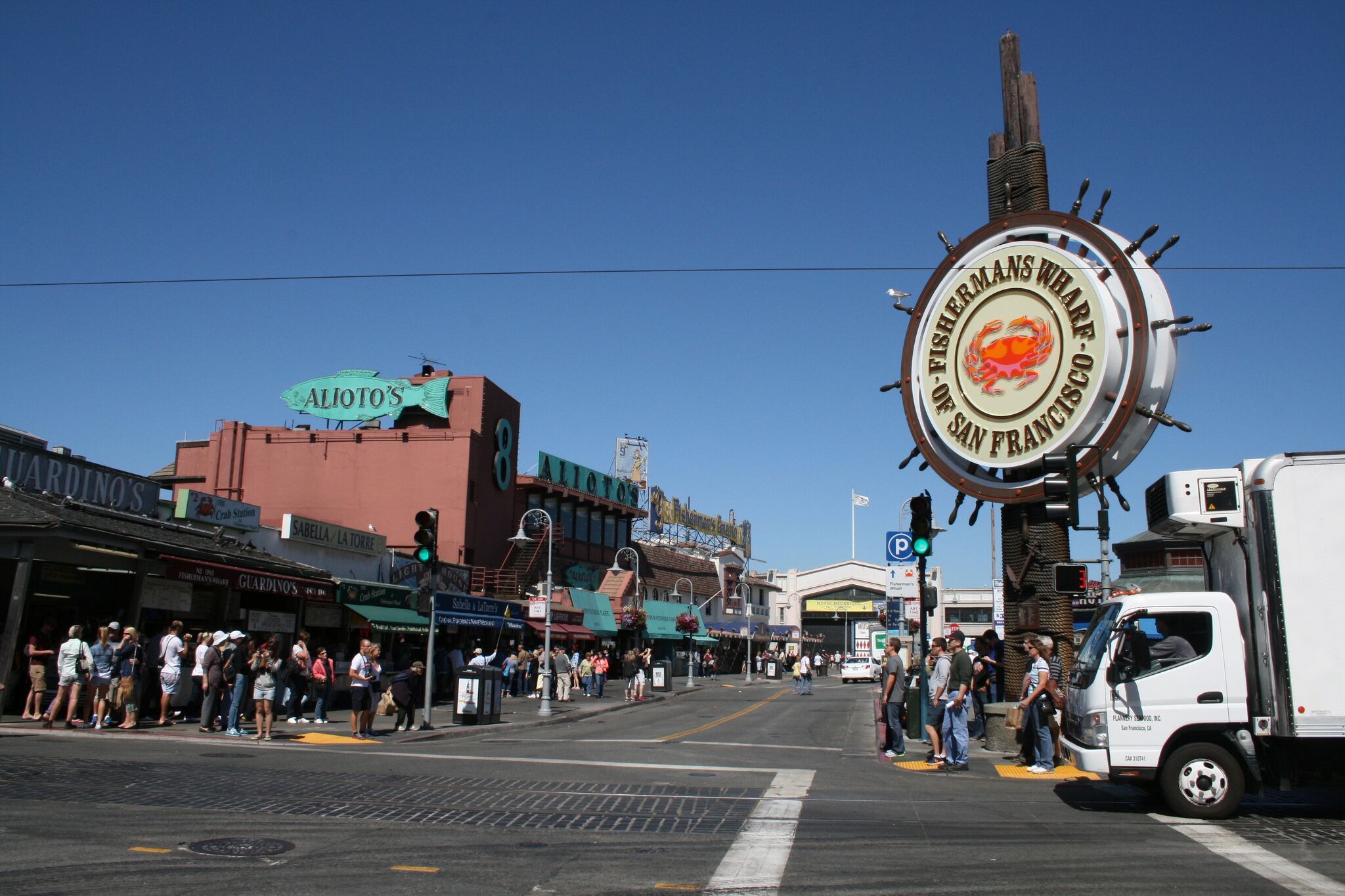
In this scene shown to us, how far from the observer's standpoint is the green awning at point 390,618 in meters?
28.7

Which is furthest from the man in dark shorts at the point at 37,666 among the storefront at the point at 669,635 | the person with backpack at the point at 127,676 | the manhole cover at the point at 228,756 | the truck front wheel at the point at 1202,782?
the storefront at the point at 669,635

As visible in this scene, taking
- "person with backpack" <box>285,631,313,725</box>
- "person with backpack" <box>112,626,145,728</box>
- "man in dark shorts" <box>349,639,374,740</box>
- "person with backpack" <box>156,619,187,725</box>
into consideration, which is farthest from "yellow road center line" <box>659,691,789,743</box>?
"person with backpack" <box>112,626,145,728</box>

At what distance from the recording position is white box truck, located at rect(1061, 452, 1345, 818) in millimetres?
10141

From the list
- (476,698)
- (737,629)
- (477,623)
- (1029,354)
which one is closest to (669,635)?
(737,629)

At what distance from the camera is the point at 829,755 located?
17.6m

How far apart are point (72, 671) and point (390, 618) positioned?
12439 mm

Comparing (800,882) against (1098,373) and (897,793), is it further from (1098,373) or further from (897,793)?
(1098,373)

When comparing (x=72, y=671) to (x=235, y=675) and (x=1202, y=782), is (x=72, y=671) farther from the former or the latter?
(x=1202, y=782)

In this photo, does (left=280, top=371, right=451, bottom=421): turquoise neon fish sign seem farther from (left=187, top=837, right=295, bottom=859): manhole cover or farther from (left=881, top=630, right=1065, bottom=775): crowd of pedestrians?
(left=187, top=837, right=295, bottom=859): manhole cover

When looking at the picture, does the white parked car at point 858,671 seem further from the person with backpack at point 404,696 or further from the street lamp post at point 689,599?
the person with backpack at point 404,696

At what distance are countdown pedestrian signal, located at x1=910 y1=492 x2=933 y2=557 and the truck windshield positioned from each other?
4.89 m

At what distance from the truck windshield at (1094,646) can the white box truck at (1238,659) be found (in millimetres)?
60

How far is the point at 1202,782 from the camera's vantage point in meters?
10.5

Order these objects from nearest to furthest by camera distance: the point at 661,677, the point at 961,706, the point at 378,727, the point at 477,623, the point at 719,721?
the point at 961,706 → the point at 378,727 → the point at 719,721 → the point at 477,623 → the point at 661,677
